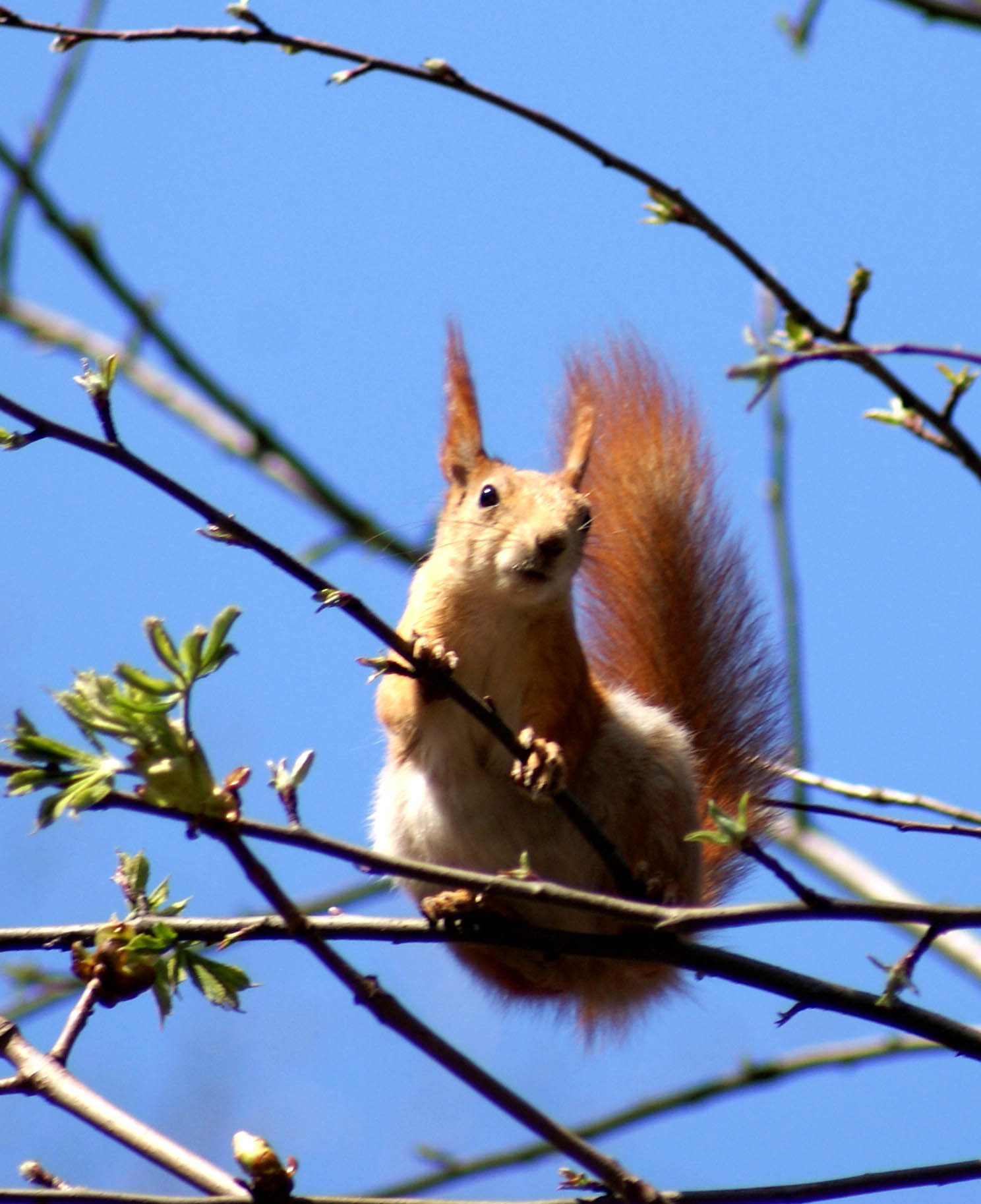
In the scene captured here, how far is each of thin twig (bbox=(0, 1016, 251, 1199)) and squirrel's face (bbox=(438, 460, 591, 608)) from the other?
3.68 feet

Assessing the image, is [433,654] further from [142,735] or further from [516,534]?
[142,735]

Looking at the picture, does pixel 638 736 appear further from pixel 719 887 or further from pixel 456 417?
pixel 456 417

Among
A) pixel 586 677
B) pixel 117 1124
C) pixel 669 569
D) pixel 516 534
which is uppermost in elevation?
pixel 669 569

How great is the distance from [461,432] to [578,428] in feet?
0.79

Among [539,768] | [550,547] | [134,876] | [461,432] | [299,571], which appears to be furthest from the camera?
[461,432]

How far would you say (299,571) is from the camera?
49.3 inches

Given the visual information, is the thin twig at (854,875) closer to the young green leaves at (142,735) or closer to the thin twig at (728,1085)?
the thin twig at (728,1085)

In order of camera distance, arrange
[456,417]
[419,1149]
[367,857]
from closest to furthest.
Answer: [367,857]
[419,1149]
[456,417]

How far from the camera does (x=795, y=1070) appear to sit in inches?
101

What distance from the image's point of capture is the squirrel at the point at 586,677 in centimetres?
220

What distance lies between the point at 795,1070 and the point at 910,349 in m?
1.75

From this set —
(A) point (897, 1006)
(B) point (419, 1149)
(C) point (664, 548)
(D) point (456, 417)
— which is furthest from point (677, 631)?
(A) point (897, 1006)

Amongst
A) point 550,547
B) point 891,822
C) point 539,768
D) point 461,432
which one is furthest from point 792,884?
point 461,432

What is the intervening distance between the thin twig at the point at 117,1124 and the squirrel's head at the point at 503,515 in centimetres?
113
